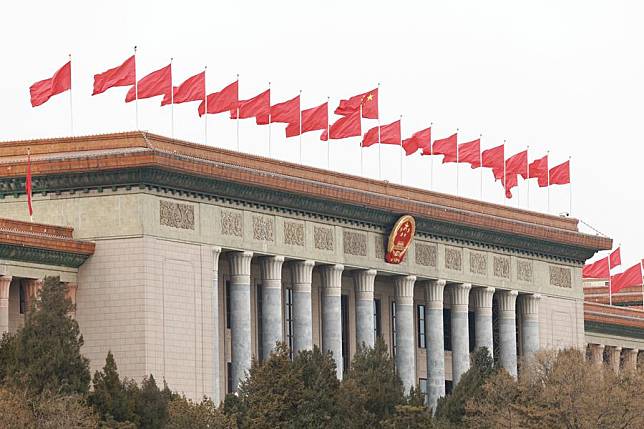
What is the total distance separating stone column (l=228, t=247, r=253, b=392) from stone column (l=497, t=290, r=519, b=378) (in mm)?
23411

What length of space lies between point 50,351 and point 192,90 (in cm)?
2140

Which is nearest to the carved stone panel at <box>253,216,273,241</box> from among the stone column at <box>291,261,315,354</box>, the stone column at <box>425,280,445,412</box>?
the stone column at <box>291,261,315,354</box>

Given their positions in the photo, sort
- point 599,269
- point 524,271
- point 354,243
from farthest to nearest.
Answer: point 599,269, point 524,271, point 354,243

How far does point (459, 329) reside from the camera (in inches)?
4119

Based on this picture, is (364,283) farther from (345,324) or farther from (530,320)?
(530,320)

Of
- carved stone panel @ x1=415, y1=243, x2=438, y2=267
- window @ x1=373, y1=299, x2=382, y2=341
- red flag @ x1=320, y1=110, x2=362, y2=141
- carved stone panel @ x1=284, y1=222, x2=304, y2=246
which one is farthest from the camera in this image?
window @ x1=373, y1=299, x2=382, y2=341

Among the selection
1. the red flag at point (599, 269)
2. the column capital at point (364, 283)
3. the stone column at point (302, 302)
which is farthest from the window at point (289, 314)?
the red flag at point (599, 269)

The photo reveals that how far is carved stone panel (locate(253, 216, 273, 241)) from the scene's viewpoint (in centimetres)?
8812

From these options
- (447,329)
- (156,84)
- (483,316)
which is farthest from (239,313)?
(447,329)

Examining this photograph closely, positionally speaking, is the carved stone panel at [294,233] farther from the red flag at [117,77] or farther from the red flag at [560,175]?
the red flag at [560,175]

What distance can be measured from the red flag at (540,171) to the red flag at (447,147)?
22.5 feet

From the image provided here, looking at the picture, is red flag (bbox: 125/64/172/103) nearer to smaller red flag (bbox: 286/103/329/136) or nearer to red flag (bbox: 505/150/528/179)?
smaller red flag (bbox: 286/103/329/136)

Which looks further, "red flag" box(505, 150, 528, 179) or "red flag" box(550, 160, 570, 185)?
"red flag" box(550, 160, 570, 185)

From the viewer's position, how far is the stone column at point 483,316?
105938 mm
